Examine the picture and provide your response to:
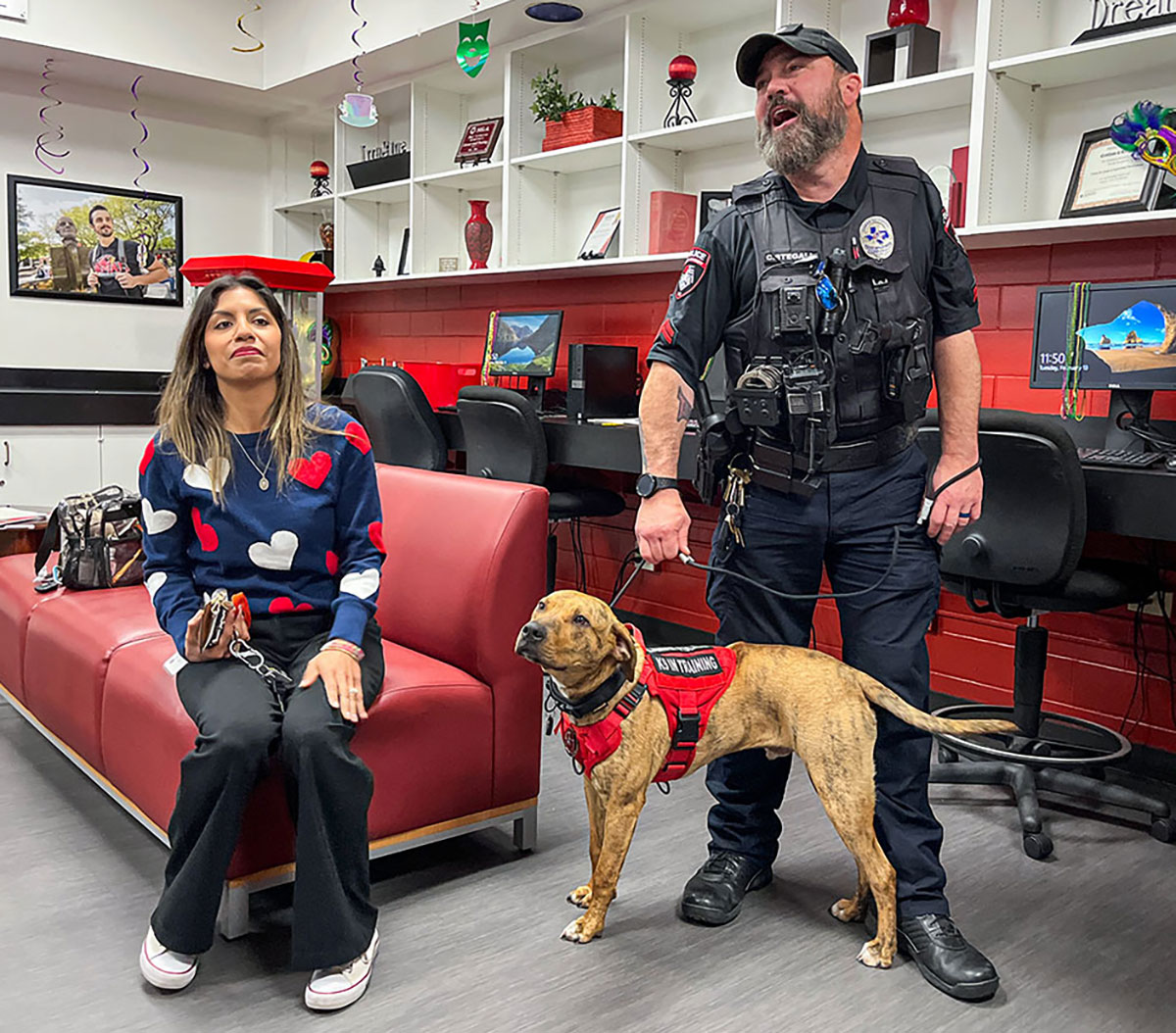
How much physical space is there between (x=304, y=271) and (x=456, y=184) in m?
0.94

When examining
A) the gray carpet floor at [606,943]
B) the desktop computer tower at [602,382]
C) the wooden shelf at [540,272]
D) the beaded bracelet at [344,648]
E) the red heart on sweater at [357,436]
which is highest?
the wooden shelf at [540,272]

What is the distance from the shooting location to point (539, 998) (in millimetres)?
1862

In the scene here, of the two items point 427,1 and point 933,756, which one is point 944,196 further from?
point 427,1

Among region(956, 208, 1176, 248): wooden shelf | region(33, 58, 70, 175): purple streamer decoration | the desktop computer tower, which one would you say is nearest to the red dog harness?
region(956, 208, 1176, 248): wooden shelf

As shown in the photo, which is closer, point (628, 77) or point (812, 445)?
point (812, 445)

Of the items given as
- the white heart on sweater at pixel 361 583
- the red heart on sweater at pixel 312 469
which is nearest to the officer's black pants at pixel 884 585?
the white heart on sweater at pixel 361 583

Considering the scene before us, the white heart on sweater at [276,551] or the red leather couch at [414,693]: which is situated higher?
the white heart on sweater at [276,551]

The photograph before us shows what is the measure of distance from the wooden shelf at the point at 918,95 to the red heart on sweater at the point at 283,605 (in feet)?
7.53

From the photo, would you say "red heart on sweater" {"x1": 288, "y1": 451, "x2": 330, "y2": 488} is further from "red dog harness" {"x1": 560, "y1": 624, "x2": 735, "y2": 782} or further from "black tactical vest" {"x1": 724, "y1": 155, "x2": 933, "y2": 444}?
"black tactical vest" {"x1": 724, "y1": 155, "x2": 933, "y2": 444}

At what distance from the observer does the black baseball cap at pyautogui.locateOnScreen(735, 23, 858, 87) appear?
1894 mm

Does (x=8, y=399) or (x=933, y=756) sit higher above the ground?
(x=8, y=399)

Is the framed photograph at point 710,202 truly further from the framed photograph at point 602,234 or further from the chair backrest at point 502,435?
the chair backrest at point 502,435

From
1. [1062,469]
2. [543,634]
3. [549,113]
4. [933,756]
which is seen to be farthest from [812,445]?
[549,113]

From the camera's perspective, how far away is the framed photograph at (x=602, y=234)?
4.38 metres
